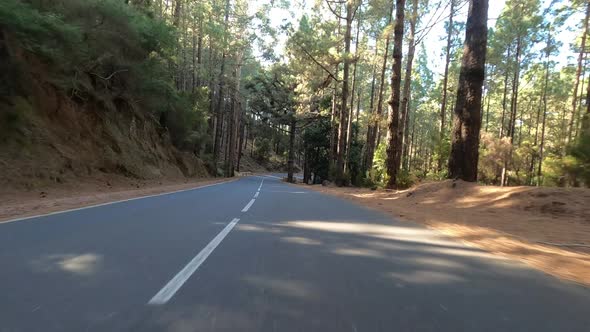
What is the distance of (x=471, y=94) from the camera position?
46.6ft

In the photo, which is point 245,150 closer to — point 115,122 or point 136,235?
point 115,122

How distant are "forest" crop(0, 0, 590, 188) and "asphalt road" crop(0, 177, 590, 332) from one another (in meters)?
9.95

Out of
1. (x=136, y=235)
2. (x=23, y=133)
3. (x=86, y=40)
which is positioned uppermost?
(x=86, y=40)

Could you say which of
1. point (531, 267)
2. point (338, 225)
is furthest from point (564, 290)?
point (338, 225)

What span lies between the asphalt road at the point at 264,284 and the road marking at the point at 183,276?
12 mm

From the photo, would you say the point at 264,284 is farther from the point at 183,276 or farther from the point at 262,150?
the point at 262,150

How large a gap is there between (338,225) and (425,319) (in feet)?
17.8

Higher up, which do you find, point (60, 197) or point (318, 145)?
point (318, 145)

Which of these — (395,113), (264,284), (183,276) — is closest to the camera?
(264,284)

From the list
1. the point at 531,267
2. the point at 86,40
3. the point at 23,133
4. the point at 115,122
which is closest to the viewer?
the point at 531,267

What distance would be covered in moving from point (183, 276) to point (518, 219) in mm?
8283

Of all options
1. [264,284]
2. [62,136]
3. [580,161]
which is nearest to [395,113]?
[580,161]

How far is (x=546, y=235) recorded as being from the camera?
7.93m

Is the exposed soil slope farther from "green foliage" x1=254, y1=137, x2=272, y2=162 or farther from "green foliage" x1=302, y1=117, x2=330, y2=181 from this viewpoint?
"green foliage" x1=254, y1=137, x2=272, y2=162
